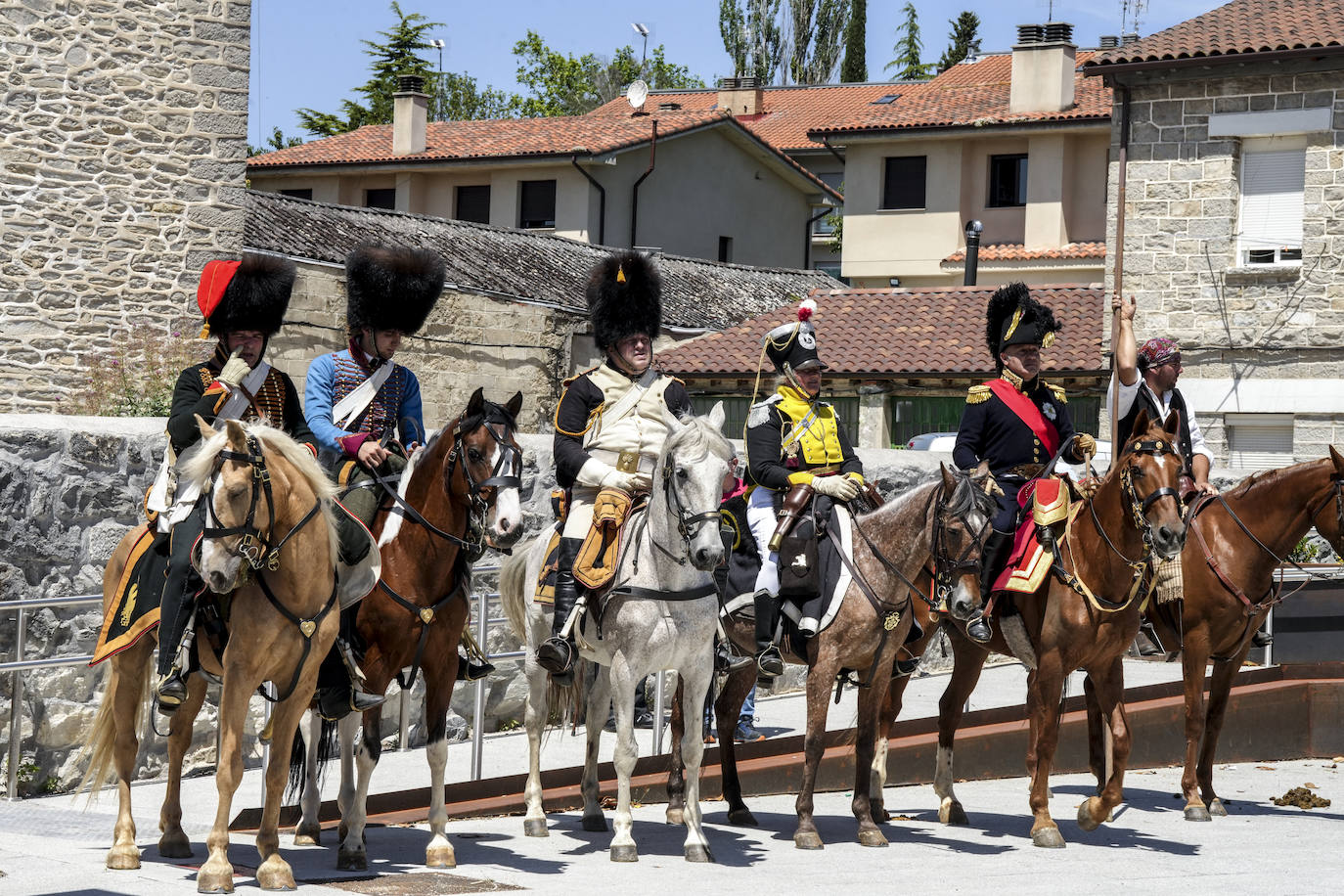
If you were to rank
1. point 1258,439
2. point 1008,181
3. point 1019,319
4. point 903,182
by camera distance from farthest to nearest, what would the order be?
1. point 903,182
2. point 1008,181
3. point 1258,439
4. point 1019,319

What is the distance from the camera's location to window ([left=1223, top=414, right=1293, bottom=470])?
2566 centimetres

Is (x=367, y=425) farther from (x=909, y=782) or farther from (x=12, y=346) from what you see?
(x=12, y=346)

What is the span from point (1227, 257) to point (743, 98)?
34283 millimetres

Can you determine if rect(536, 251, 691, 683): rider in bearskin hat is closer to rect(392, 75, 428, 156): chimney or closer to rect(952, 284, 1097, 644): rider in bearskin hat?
rect(952, 284, 1097, 644): rider in bearskin hat

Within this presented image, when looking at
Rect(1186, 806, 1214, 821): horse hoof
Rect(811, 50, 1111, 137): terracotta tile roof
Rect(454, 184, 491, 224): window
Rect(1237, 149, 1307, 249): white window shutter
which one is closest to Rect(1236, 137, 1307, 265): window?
Rect(1237, 149, 1307, 249): white window shutter

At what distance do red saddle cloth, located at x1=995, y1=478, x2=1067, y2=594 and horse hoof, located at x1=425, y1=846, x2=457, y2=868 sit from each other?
135 inches

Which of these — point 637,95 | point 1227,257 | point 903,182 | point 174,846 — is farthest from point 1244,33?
point 174,846

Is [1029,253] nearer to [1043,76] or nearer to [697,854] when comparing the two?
[1043,76]

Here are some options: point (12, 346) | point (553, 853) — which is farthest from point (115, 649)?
point (12, 346)

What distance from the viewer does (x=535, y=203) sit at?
41312mm

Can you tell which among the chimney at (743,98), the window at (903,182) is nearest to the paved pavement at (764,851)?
the window at (903,182)

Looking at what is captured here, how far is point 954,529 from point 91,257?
522 inches

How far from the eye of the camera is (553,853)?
875cm

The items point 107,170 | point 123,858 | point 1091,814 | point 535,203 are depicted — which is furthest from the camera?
point 535,203
